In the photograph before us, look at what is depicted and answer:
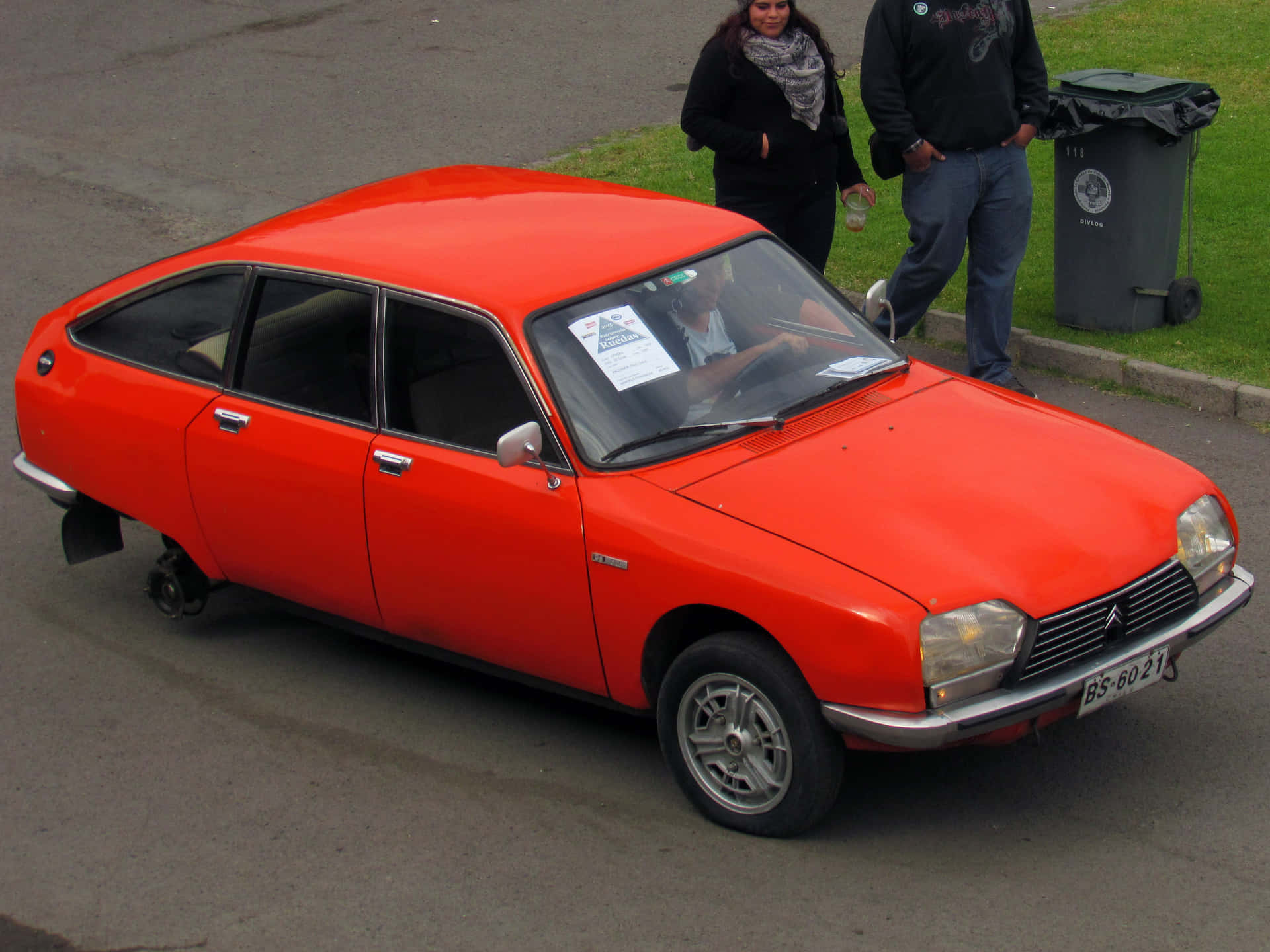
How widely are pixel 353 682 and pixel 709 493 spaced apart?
194 centimetres

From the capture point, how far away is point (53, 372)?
6.03m

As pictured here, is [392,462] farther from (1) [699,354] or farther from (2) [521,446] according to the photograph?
(1) [699,354]

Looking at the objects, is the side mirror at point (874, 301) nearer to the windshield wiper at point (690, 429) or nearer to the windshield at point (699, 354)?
the windshield at point (699, 354)

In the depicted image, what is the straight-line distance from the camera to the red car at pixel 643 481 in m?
4.11

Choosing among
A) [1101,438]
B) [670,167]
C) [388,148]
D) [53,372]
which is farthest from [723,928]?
[388,148]

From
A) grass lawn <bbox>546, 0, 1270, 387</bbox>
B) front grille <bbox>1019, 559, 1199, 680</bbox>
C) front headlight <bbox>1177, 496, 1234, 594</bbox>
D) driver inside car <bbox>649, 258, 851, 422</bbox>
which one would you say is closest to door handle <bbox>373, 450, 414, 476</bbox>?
driver inside car <bbox>649, 258, 851, 422</bbox>

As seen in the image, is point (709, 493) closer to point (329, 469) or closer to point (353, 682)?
point (329, 469)

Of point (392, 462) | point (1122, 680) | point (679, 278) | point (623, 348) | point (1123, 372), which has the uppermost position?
point (679, 278)

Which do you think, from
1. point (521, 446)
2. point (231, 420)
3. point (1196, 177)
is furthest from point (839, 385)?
point (1196, 177)

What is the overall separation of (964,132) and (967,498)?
3.45 metres

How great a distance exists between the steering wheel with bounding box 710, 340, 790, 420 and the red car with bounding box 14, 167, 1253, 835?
1 cm

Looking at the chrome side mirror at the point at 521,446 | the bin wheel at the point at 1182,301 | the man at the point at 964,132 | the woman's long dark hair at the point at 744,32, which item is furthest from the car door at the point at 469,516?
the bin wheel at the point at 1182,301

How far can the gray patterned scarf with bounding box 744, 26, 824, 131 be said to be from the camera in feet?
23.1

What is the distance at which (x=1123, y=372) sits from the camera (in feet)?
25.7
